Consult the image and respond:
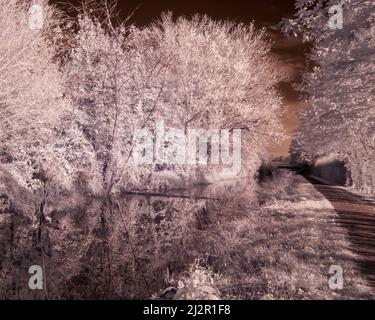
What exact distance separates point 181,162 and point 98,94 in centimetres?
1129

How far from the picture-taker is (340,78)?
56.5 ft

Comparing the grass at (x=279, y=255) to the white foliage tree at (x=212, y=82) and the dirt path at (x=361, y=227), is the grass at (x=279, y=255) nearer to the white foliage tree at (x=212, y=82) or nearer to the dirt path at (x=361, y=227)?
the dirt path at (x=361, y=227)

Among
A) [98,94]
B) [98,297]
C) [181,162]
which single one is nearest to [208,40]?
[181,162]

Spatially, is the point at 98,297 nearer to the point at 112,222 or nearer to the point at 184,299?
the point at 184,299

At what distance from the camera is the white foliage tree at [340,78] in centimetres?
1345

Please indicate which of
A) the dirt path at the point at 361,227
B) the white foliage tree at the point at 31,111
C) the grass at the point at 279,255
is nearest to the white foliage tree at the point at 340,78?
the dirt path at the point at 361,227

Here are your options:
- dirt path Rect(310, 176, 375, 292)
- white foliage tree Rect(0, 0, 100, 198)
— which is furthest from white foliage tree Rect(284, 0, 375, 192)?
white foliage tree Rect(0, 0, 100, 198)

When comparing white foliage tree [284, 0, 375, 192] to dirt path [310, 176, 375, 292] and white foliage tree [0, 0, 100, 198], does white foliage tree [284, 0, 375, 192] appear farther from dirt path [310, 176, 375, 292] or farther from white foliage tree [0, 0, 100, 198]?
white foliage tree [0, 0, 100, 198]

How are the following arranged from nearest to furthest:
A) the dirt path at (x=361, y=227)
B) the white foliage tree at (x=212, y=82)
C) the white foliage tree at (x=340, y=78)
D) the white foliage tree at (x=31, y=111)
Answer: the dirt path at (x=361, y=227)
the white foliage tree at (x=340, y=78)
the white foliage tree at (x=31, y=111)
the white foliage tree at (x=212, y=82)

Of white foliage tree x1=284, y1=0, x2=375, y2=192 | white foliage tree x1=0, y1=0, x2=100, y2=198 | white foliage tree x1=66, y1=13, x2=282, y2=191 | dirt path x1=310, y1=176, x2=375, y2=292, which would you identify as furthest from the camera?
white foliage tree x1=66, y1=13, x2=282, y2=191

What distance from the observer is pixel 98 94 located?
2234 cm

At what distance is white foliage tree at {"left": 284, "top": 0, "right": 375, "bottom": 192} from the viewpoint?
13.4m

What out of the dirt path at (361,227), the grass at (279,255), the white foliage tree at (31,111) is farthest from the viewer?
the white foliage tree at (31,111)

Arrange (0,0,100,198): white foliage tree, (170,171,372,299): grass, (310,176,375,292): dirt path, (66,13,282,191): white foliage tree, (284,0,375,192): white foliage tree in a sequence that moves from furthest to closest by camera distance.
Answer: (66,13,282,191): white foliage tree → (0,0,100,198): white foliage tree → (284,0,375,192): white foliage tree → (310,176,375,292): dirt path → (170,171,372,299): grass
